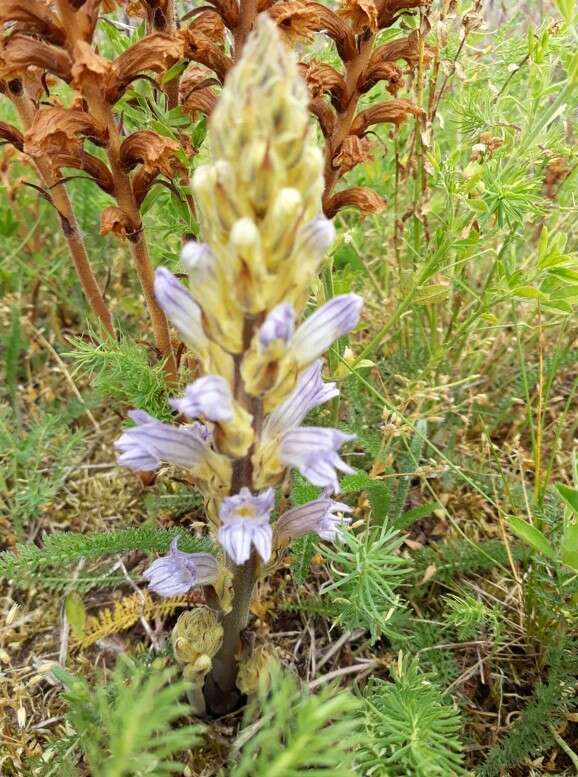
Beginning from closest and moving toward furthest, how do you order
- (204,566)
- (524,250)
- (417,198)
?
Result: (204,566) → (417,198) → (524,250)

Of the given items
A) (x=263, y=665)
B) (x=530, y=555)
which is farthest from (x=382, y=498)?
(x=263, y=665)

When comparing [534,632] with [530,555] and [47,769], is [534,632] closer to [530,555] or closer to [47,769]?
[530,555]

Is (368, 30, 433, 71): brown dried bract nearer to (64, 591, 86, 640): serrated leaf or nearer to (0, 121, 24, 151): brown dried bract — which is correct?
(0, 121, 24, 151): brown dried bract

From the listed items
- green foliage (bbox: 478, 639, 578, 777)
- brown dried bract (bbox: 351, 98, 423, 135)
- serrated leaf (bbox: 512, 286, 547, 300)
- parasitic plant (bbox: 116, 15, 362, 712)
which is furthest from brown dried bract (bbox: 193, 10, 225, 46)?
green foliage (bbox: 478, 639, 578, 777)

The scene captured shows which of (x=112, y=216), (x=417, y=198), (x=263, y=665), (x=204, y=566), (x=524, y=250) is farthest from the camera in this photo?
(x=524, y=250)

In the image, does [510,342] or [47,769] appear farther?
[510,342]

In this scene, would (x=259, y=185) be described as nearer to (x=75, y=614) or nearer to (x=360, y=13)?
(x=360, y=13)

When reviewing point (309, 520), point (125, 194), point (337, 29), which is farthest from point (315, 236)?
point (337, 29)
